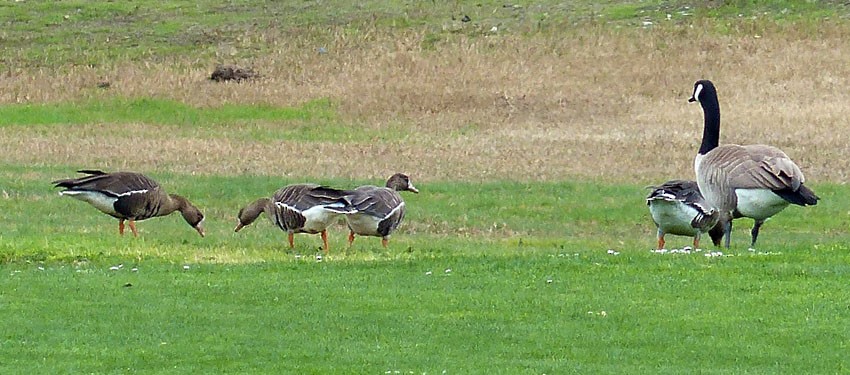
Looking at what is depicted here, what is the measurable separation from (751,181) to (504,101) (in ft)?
76.7

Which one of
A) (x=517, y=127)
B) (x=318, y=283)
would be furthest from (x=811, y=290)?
(x=517, y=127)

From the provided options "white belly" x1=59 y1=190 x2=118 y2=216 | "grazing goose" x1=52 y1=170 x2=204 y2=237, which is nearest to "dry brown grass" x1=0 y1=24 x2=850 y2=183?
"grazing goose" x1=52 y1=170 x2=204 y2=237

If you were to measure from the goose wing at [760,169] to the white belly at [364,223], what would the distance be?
4.36 meters

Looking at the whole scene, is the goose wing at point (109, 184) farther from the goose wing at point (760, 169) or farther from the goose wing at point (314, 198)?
the goose wing at point (760, 169)

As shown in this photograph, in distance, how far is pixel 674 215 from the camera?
18328 mm

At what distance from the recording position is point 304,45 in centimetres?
4516

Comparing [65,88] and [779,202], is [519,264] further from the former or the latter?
[65,88]

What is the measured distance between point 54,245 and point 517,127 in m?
20.5

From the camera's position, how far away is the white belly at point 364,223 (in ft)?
57.3

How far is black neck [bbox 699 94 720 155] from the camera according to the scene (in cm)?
1775

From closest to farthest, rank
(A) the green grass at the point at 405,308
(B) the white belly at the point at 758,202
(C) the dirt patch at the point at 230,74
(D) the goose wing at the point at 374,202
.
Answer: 1. (A) the green grass at the point at 405,308
2. (B) the white belly at the point at 758,202
3. (D) the goose wing at the point at 374,202
4. (C) the dirt patch at the point at 230,74

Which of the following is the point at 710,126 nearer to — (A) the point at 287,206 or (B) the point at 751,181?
(B) the point at 751,181

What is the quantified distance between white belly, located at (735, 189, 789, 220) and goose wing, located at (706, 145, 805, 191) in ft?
0.38

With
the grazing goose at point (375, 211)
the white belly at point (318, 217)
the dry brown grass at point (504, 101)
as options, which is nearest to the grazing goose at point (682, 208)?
the grazing goose at point (375, 211)
